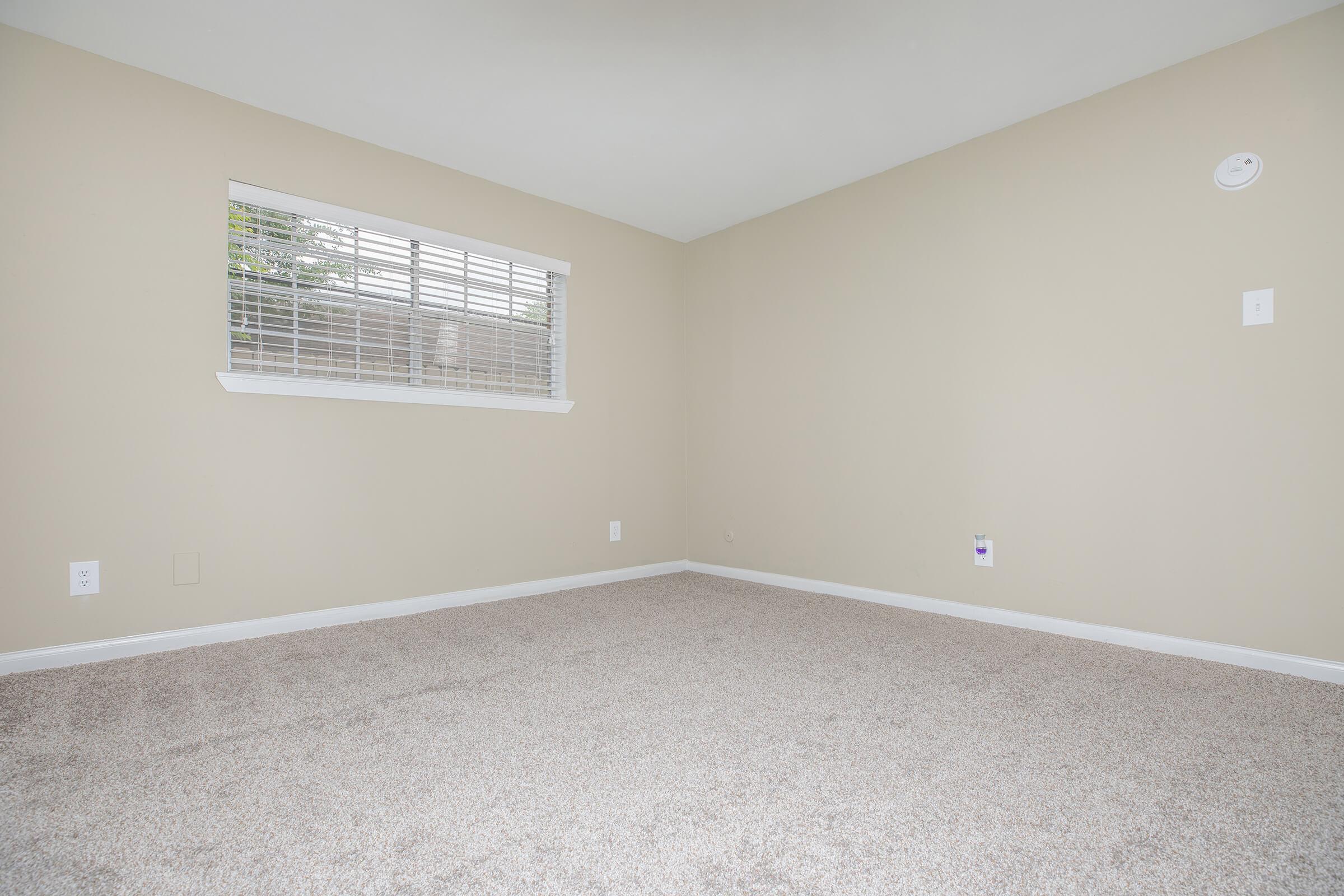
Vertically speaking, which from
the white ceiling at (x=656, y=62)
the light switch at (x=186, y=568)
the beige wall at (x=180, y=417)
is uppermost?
the white ceiling at (x=656, y=62)

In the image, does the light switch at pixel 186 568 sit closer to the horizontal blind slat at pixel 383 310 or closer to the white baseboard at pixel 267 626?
the white baseboard at pixel 267 626

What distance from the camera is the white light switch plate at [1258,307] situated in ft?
7.00

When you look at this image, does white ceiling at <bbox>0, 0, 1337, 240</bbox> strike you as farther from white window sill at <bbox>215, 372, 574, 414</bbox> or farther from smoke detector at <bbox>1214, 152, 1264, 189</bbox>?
white window sill at <bbox>215, 372, 574, 414</bbox>

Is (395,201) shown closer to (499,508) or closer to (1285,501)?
(499,508)

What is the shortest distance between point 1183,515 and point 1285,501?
28cm

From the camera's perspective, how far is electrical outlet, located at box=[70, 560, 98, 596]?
219 centimetres

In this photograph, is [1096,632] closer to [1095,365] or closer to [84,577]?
[1095,365]

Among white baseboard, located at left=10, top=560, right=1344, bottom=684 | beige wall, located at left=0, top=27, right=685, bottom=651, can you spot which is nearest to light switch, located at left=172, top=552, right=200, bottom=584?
beige wall, located at left=0, top=27, right=685, bottom=651

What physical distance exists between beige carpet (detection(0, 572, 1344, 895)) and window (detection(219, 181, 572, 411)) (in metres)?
1.22

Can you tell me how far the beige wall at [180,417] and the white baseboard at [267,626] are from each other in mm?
41

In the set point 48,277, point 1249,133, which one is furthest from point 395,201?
point 1249,133

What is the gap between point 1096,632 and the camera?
8.17 feet

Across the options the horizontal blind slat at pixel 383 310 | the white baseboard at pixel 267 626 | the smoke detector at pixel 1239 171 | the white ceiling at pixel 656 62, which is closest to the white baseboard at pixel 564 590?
the white baseboard at pixel 267 626

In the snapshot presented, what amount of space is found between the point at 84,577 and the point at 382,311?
5.01ft
